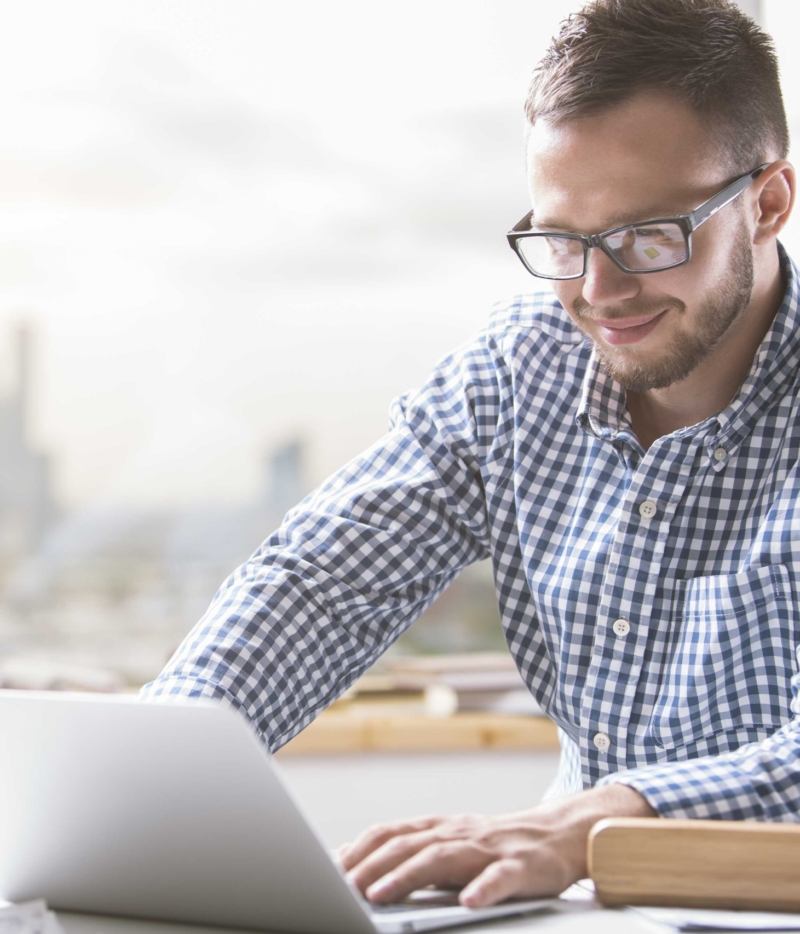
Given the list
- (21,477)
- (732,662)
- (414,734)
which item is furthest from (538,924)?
(21,477)

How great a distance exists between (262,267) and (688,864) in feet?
7.31

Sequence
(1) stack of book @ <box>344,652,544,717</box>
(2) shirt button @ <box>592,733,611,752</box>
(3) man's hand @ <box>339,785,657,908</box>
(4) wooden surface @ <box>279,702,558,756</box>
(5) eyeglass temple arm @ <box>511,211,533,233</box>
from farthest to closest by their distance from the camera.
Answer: (1) stack of book @ <box>344,652,544,717</box> < (4) wooden surface @ <box>279,702,558,756</box> < (5) eyeglass temple arm @ <box>511,211,533,233</box> < (2) shirt button @ <box>592,733,611,752</box> < (3) man's hand @ <box>339,785,657,908</box>

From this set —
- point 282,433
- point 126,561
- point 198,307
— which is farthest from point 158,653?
point 198,307

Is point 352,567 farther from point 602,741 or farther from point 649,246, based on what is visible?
point 649,246

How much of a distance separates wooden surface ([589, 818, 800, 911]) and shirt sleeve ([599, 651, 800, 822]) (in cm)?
13

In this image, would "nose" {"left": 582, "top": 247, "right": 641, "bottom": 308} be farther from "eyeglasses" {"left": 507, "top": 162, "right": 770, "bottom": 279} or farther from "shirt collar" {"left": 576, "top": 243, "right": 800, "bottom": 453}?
"shirt collar" {"left": 576, "top": 243, "right": 800, "bottom": 453}

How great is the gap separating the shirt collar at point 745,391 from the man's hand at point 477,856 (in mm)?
587

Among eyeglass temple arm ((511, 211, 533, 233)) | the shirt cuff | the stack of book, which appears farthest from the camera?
the stack of book

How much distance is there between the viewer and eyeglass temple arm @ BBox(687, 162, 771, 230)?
127 cm

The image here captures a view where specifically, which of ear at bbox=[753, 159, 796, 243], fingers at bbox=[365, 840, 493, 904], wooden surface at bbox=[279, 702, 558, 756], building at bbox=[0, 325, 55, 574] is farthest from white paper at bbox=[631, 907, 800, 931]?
building at bbox=[0, 325, 55, 574]

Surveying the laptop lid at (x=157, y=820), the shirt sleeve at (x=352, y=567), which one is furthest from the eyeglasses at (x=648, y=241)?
the laptop lid at (x=157, y=820)

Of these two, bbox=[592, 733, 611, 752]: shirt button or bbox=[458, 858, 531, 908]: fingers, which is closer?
bbox=[458, 858, 531, 908]: fingers

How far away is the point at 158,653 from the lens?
2770mm

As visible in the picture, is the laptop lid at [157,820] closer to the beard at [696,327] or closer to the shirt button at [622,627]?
the shirt button at [622,627]
